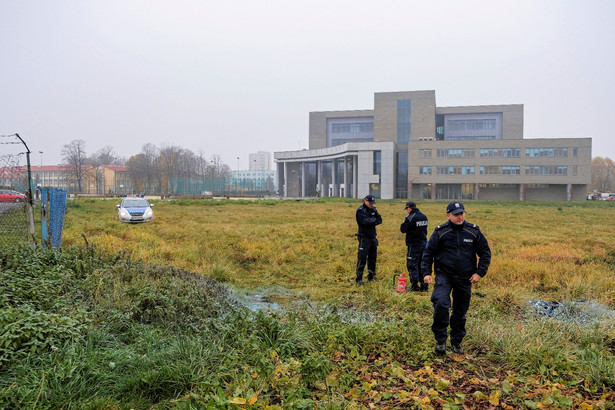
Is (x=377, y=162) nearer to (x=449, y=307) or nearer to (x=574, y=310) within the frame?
(x=574, y=310)

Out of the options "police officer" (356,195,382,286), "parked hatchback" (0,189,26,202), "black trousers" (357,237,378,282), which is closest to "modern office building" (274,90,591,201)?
"parked hatchback" (0,189,26,202)

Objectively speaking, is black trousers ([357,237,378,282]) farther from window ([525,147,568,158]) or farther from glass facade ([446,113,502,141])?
glass facade ([446,113,502,141])

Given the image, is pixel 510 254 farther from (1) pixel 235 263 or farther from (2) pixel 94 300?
(2) pixel 94 300

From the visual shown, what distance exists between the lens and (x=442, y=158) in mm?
64938

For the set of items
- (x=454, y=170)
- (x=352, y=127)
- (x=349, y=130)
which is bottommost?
(x=454, y=170)

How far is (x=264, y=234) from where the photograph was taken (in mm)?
15469

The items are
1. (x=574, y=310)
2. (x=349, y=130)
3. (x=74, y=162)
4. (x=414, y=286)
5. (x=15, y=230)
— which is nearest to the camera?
(x=574, y=310)

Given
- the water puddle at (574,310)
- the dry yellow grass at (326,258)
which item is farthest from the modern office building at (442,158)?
the water puddle at (574,310)

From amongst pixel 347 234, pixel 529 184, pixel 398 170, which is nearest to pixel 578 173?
pixel 529 184

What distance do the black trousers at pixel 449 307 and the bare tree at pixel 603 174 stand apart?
119m

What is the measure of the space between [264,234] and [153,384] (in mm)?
11758

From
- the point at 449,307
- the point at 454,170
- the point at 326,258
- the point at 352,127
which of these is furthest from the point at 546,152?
the point at 449,307

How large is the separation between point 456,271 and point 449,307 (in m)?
0.47

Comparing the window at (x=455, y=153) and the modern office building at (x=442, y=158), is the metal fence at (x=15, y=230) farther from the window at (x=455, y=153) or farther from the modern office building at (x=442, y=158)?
the window at (x=455, y=153)
